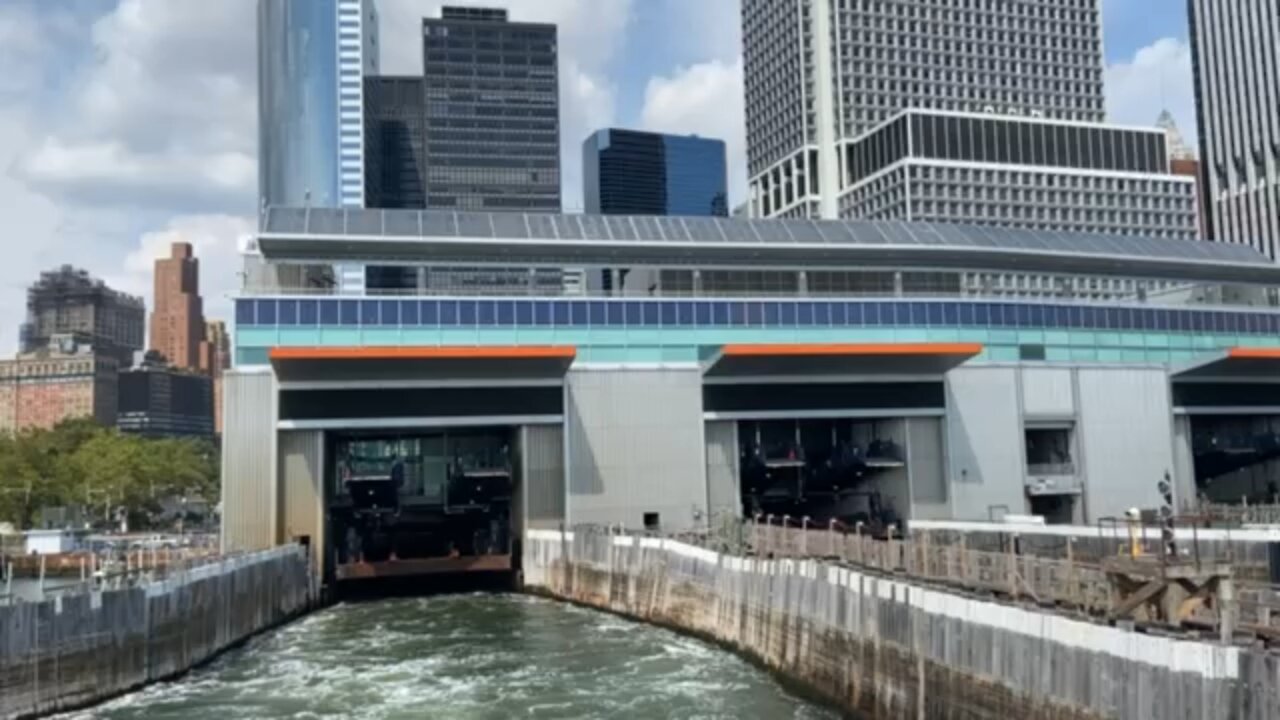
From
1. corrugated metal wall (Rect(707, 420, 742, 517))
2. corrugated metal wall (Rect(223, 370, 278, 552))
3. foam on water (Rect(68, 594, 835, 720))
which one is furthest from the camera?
corrugated metal wall (Rect(707, 420, 742, 517))

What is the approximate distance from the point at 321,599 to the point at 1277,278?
75520mm

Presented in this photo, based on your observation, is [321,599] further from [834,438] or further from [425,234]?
[834,438]

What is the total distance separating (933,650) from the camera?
3030 centimetres

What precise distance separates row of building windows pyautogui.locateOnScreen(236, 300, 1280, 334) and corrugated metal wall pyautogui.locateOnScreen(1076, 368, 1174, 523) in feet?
14.7

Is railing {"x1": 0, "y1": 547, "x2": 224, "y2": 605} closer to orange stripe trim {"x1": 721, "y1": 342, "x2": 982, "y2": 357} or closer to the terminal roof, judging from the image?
the terminal roof

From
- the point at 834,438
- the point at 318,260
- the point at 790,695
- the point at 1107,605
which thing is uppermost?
the point at 318,260

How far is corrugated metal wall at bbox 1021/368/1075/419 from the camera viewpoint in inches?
3088

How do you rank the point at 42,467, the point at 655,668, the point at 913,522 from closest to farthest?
the point at 655,668 < the point at 913,522 < the point at 42,467

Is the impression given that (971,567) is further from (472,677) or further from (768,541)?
(472,677)

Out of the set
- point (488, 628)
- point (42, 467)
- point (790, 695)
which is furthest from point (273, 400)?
point (42, 467)

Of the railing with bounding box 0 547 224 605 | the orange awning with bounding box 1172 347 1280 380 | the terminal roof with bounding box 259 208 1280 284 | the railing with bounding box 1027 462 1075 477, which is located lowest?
the railing with bounding box 0 547 224 605

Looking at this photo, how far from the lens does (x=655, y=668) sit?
42.4 metres

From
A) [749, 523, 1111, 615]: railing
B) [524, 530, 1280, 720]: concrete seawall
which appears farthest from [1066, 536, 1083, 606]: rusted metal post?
[524, 530, 1280, 720]: concrete seawall

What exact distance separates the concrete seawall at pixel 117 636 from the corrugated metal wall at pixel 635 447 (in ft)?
71.4
